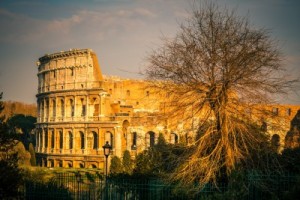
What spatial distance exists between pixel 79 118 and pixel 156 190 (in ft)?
105

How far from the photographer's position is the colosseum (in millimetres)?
41594

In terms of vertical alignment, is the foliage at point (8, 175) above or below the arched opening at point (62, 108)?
below

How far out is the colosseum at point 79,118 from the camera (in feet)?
136

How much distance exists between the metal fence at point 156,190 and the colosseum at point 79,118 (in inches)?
1012

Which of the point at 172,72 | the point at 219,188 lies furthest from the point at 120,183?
the point at 172,72

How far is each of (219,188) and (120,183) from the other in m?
3.47

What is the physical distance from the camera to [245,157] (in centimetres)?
1167

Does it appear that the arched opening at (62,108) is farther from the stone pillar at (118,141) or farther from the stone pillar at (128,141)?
the stone pillar at (128,141)

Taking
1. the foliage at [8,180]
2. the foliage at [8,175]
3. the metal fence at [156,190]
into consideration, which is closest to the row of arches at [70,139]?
the metal fence at [156,190]

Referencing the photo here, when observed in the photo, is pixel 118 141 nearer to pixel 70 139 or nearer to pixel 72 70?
pixel 70 139

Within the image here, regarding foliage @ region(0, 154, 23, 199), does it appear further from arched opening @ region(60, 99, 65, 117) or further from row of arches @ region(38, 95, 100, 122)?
arched opening @ region(60, 99, 65, 117)

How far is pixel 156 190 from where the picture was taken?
12438 millimetres

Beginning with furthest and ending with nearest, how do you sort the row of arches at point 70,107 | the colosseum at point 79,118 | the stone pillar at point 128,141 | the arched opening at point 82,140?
the arched opening at point 82,140, the row of arches at point 70,107, the stone pillar at point 128,141, the colosseum at point 79,118

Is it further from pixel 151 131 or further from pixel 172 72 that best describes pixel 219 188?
pixel 151 131
